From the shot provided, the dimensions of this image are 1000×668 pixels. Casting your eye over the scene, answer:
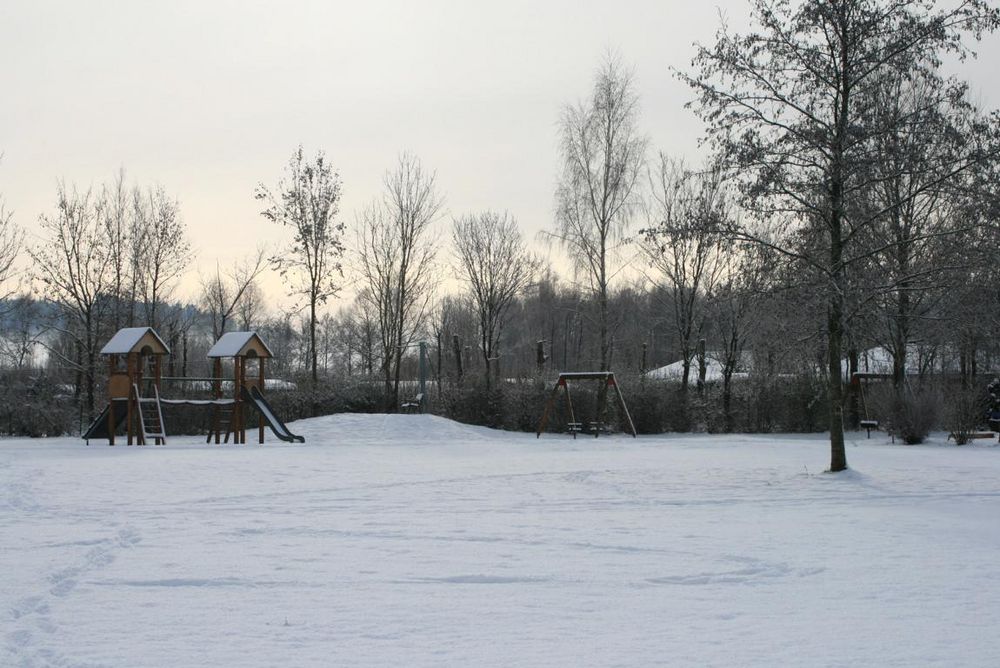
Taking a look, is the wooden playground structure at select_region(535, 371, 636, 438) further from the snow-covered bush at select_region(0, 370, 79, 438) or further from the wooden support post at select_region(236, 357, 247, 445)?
the snow-covered bush at select_region(0, 370, 79, 438)

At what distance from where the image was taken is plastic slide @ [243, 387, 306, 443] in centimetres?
2241

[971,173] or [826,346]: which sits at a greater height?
[971,173]

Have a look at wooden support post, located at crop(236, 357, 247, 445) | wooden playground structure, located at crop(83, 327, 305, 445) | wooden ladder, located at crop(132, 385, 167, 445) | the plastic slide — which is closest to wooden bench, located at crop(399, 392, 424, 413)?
wooden playground structure, located at crop(83, 327, 305, 445)

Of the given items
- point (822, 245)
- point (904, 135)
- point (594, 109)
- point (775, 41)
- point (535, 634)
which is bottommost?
point (535, 634)

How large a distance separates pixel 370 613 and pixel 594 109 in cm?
2628

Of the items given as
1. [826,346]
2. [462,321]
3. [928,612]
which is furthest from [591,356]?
[928,612]

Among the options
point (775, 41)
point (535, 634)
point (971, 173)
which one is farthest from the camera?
point (775, 41)

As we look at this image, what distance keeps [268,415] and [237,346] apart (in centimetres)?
193

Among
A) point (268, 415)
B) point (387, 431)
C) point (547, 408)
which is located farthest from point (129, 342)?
point (547, 408)

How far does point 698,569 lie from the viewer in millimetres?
6887

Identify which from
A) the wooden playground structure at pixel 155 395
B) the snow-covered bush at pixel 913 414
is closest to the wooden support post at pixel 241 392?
the wooden playground structure at pixel 155 395

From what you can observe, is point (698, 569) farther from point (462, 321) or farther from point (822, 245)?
point (462, 321)

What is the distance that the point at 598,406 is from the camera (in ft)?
85.7

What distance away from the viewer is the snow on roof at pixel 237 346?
2284 cm
